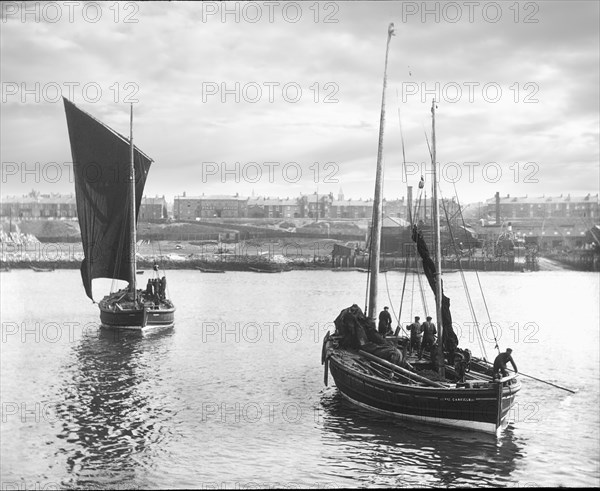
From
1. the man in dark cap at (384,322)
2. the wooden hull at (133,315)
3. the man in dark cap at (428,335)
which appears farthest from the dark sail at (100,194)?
the man in dark cap at (428,335)

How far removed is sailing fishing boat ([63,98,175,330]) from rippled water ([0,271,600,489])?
1.93 meters

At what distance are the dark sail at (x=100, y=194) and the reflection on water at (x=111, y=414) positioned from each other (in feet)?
22.2

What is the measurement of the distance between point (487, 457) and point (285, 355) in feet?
70.8

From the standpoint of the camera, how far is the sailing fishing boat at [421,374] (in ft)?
77.4

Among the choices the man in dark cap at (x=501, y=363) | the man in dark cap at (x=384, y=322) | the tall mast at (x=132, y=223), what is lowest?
the man in dark cap at (x=501, y=363)

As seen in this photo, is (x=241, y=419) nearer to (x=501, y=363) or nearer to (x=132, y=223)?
(x=501, y=363)

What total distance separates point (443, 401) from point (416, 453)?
2.33 meters

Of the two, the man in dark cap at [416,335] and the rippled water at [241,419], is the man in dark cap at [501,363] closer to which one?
the rippled water at [241,419]

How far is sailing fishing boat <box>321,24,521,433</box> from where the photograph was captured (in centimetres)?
2358

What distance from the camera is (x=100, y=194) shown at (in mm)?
47844

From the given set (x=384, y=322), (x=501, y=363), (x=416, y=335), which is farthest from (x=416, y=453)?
(x=384, y=322)

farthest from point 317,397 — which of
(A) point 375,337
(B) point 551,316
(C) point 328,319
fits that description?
(B) point 551,316

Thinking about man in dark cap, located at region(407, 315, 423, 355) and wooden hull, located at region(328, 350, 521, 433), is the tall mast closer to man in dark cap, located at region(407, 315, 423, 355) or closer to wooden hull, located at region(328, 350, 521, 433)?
man in dark cap, located at region(407, 315, 423, 355)

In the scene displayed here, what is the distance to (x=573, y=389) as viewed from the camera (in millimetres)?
33156
